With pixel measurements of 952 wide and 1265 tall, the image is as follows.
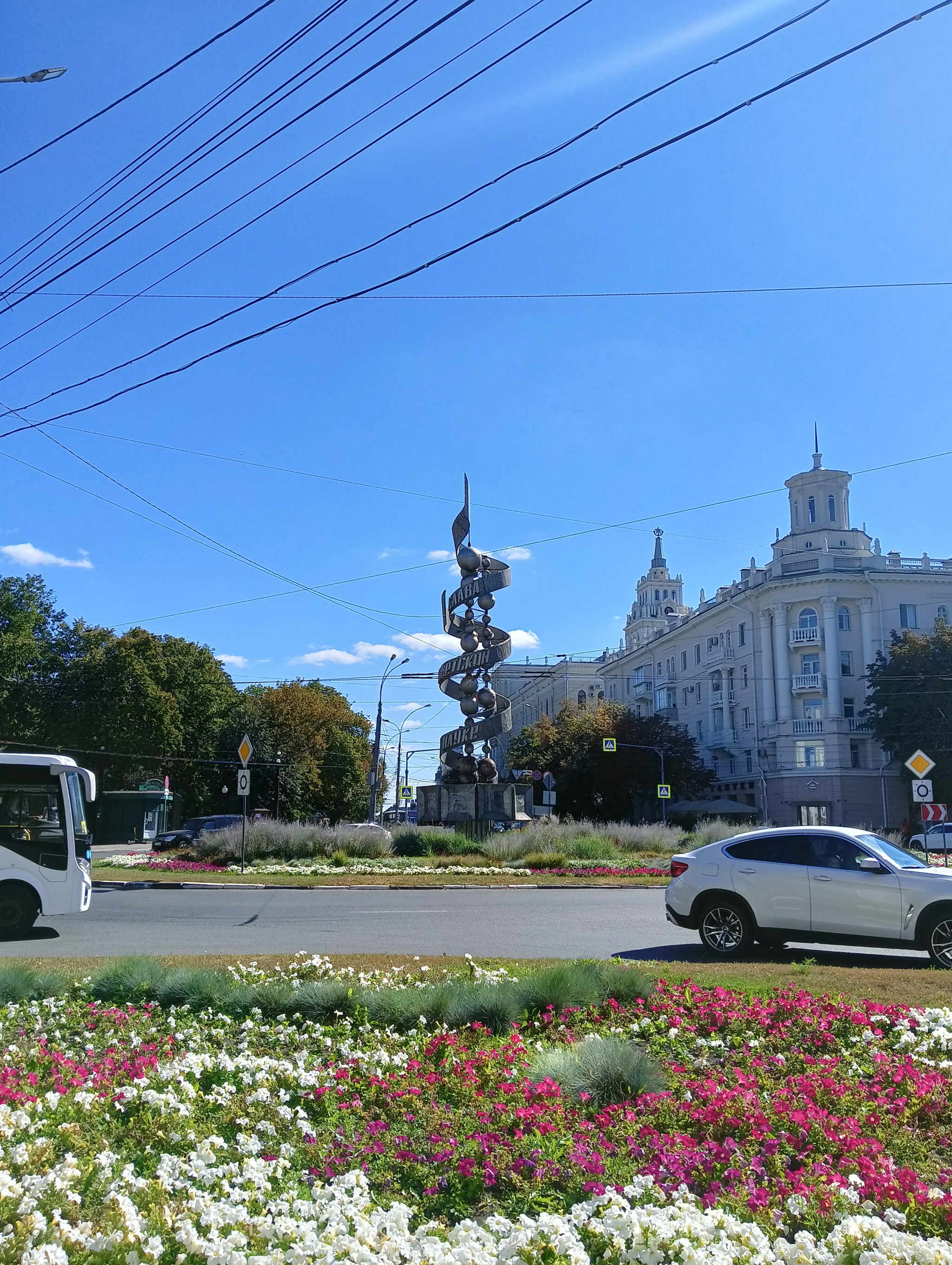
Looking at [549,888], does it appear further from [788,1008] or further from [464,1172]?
[464,1172]

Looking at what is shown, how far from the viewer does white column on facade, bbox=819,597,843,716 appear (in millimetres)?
63062

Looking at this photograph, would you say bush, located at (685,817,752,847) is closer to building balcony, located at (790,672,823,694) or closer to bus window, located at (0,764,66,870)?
bus window, located at (0,764,66,870)

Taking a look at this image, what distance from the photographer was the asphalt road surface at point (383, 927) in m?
13.2

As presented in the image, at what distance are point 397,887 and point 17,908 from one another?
10475mm

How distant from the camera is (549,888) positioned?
24688 millimetres

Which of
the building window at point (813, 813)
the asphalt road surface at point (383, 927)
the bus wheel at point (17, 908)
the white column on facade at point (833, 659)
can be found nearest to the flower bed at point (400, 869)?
the asphalt road surface at point (383, 927)

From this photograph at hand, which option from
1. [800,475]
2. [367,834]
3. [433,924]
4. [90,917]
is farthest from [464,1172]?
[800,475]

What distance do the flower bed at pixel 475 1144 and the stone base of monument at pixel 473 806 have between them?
30.7 metres

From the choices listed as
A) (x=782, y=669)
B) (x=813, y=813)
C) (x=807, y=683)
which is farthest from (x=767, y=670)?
(x=813, y=813)

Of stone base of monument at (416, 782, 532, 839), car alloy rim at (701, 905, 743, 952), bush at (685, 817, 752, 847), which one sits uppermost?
stone base of monument at (416, 782, 532, 839)

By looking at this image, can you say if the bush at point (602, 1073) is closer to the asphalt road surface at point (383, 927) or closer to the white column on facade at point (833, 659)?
the asphalt road surface at point (383, 927)

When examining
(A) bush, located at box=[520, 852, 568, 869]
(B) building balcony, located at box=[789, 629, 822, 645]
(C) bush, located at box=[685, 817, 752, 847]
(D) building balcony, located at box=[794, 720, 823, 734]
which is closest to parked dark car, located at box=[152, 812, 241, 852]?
(A) bush, located at box=[520, 852, 568, 869]

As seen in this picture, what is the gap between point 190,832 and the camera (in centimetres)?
4369

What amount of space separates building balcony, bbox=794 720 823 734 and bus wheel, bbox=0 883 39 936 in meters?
55.0
